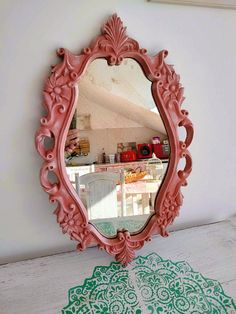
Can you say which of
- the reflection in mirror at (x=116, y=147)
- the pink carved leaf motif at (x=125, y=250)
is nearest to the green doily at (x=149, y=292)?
the pink carved leaf motif at (x=125, y=250)

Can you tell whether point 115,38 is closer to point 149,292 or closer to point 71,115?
point 71,115

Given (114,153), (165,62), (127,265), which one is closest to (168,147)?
(114,153)

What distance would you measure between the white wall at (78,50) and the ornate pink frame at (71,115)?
69 mm

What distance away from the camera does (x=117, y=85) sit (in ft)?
2.66

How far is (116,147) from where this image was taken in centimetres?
82

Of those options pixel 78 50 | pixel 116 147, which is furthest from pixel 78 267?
pixel 78 50

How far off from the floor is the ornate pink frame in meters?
0.07

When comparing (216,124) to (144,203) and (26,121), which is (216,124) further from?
(26,121)

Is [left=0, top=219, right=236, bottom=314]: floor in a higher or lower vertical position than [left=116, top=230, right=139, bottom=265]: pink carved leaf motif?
lower

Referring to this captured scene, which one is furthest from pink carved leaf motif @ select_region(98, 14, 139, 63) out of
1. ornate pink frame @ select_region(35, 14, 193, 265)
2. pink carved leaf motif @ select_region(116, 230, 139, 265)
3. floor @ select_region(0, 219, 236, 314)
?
floor @ select_region(0, 219, 236, 314)

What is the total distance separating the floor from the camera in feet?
2.19

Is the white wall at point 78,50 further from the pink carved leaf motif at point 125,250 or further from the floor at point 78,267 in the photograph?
the pink carved leaf motif at point 125,250

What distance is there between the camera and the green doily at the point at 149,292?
65 centimetres

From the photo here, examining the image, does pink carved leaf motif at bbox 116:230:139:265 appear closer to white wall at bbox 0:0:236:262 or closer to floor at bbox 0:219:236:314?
floor at bbox 0:219:236:314
